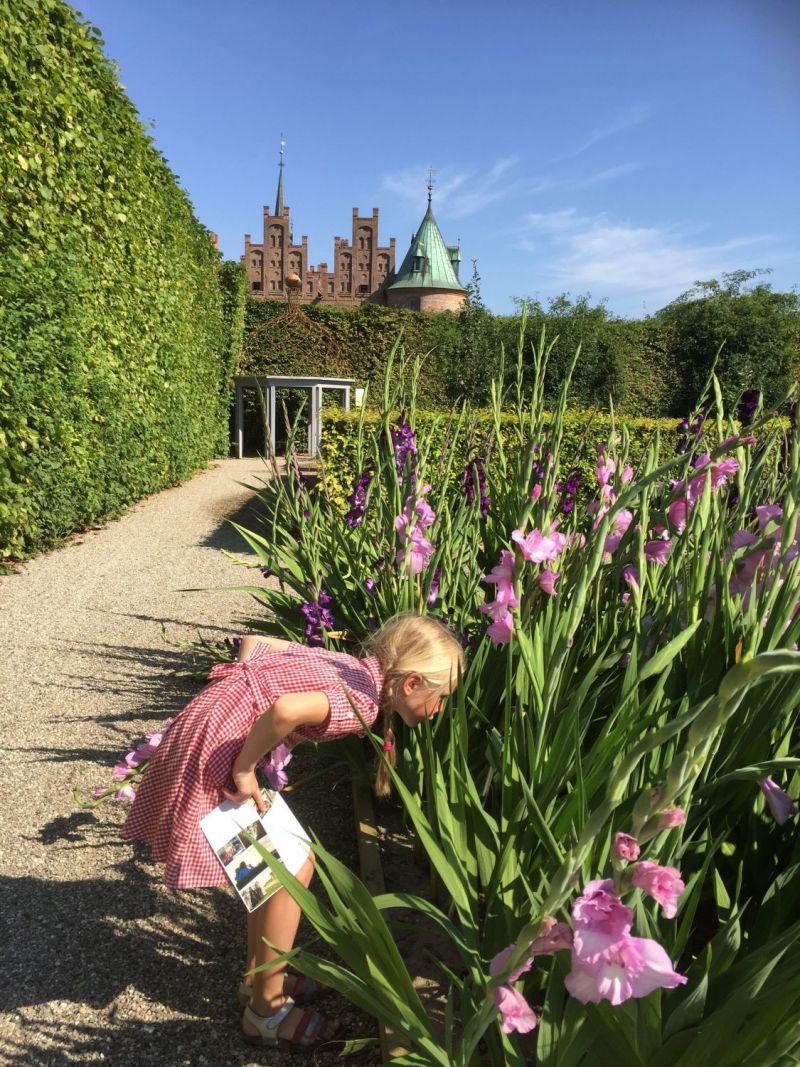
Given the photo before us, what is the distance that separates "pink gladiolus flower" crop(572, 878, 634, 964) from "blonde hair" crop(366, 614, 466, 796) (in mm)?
960

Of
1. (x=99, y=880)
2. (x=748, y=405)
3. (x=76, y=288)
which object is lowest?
(x=99, y=880)

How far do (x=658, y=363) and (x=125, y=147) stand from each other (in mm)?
14027

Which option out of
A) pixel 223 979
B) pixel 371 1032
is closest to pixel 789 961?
pixel 371 1032

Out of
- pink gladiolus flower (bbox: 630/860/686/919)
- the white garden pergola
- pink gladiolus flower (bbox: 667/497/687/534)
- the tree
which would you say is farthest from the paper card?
the tree

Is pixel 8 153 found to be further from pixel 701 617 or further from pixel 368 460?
pixel 701 617

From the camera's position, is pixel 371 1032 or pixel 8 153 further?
pixel 8 153

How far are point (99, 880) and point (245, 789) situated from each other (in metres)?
0.78

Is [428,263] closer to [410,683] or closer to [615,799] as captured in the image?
[410,683]

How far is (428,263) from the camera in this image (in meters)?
48.8

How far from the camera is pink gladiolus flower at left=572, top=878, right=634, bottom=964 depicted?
2.11ft

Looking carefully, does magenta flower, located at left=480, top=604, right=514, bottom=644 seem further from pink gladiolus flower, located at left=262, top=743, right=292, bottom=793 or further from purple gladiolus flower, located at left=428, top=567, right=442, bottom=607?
purple gladiolus flower, located at left=428, top=567, right=442, bottom=607

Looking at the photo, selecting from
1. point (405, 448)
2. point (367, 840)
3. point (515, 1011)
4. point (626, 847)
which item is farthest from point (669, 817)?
point (405, 448)

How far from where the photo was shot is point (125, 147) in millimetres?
6777

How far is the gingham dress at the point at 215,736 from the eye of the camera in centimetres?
158
